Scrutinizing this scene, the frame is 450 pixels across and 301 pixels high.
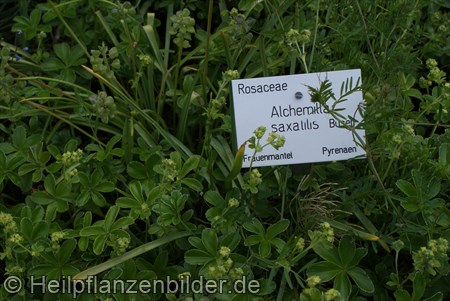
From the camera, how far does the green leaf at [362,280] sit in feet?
4.13

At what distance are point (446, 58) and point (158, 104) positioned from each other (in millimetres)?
958

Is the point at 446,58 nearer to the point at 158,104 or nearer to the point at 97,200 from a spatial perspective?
the point at 158,104

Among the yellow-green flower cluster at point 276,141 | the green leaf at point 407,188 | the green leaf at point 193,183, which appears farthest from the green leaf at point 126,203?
the green leaf at point 407,188

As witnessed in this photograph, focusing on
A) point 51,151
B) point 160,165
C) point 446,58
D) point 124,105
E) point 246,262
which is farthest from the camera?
point 446,58

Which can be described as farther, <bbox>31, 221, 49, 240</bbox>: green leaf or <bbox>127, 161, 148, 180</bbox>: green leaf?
<bbox>127, 161, 148, 180</bbox>: green leaf

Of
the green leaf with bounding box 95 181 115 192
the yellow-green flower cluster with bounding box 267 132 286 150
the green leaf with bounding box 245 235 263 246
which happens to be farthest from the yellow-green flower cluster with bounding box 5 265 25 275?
the yellow-green flower cluster with bounding box 267 132 286 150

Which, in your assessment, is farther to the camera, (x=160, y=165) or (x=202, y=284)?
(x=160, y=165)

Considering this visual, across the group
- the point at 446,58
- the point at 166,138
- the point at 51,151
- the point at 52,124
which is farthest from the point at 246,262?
the point at 446,58

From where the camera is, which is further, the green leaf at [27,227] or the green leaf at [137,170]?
the green leaf at [137,170]

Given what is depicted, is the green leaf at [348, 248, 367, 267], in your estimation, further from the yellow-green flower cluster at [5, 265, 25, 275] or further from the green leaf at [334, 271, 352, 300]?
the yellow-green flower cluster at [5, 265, 25, 275]

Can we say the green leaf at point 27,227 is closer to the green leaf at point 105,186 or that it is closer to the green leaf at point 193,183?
the green leaf at point 105,186

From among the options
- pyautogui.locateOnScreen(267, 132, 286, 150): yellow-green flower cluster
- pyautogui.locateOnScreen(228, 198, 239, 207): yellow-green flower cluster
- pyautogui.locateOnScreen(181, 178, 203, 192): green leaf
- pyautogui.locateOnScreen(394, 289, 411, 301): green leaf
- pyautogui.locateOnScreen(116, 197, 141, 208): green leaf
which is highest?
pyautogui.locateOnScreen(267, 132, 286, 150): yellow-green flower cluster

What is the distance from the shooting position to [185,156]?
1.58 meters

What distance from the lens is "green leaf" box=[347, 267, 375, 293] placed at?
1.26m
